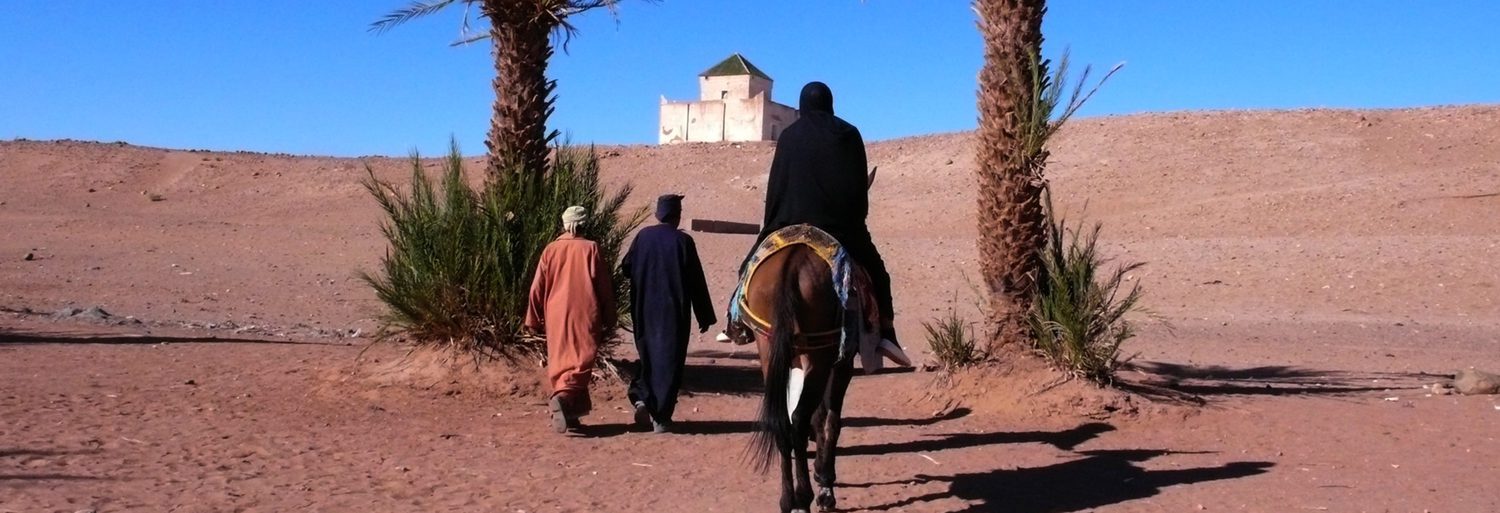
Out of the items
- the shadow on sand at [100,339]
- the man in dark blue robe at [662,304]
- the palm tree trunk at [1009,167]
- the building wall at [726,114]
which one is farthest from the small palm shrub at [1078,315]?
the building wall at [726,114]

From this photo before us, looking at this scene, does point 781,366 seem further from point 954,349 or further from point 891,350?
point 954,349

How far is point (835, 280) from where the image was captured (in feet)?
21.4

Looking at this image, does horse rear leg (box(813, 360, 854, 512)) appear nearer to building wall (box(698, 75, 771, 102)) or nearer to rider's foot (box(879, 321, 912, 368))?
rider's foot (box(879, 321, 912, 368))

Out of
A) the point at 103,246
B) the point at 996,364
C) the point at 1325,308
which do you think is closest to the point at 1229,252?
the point at 1325,308

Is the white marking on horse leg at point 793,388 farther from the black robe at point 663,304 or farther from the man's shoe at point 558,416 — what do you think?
the man's shoe at point 558,416

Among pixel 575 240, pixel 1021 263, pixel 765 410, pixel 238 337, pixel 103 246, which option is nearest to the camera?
pixel 765 410

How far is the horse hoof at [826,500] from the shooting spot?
6.63 meters

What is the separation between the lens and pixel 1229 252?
22.5m

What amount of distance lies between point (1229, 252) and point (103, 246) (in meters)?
19.1

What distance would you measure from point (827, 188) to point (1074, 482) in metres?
2.15

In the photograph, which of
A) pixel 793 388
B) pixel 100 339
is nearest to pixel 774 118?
pixel 100 339

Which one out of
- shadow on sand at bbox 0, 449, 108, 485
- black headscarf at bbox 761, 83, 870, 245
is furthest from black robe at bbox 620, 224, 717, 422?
shadow on sand at bbox 0, 449, 108, 485

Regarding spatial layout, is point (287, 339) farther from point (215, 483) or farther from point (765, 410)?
point (765, 410)

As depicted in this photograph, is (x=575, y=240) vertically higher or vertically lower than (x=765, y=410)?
higher
